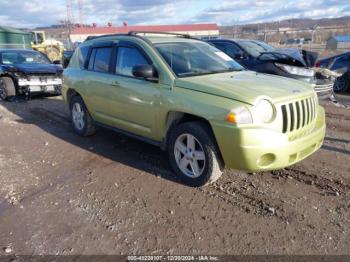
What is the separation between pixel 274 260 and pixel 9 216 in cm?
279

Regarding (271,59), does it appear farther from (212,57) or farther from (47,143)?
(47,143)

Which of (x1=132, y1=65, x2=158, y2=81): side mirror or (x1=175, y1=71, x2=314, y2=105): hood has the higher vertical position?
(x1=132, y1=65, x2=158, y2=81): side mirror

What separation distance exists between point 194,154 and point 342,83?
8.71m

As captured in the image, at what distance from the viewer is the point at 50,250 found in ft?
10.1

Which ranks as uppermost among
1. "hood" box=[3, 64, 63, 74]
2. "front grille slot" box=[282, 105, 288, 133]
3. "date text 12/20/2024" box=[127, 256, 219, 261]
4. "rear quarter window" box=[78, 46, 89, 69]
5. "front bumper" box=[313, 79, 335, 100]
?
"rear quarter window" box=[78, 46, 89, 69]

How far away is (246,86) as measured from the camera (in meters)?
3.91

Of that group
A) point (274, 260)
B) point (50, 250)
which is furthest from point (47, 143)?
point (274, 260)

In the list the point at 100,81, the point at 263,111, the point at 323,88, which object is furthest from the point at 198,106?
the point at 323,88

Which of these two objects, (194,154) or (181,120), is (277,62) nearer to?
(181,120)

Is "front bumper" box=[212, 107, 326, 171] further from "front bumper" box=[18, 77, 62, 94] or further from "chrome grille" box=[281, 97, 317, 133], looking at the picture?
"front bumper" box=[18, 77, 62, 94]

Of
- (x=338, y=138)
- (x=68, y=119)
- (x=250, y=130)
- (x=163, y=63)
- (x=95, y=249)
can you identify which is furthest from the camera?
(x=68, y=119)

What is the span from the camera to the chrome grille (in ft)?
12.1

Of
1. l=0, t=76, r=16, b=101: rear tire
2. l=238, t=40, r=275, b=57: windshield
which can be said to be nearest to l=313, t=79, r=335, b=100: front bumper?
l=238, t=40, r=275, b=57: windshield

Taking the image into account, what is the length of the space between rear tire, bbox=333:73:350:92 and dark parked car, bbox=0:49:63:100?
8.95 meters
